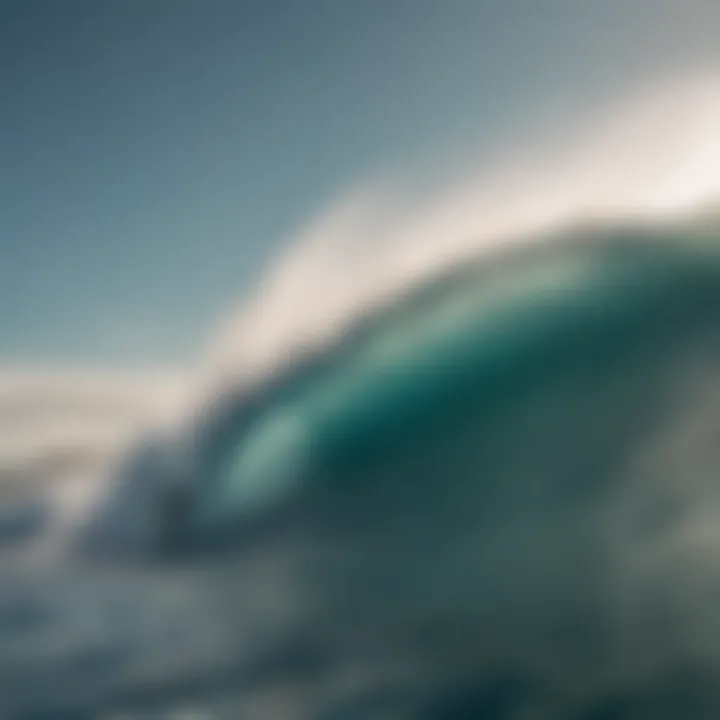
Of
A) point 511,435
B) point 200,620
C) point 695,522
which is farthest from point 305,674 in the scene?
point 511,435

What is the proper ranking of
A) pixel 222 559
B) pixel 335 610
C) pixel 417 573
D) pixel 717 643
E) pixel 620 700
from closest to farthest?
pixel 620 700, pixel 717 643, pixel 335 610, pixel 417 573, pixel 222 559

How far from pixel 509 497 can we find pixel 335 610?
196 centimetres

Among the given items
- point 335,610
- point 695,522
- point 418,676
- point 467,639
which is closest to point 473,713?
point 418,676

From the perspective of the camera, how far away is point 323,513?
7.40m

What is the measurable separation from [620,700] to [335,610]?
209cm

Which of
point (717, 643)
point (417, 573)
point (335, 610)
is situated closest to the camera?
point (717, 643)

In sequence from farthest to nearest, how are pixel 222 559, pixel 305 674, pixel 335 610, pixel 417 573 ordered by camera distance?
pixel 222 559 → pixel 417 573 → pixel 335 610 → pixel 305 674

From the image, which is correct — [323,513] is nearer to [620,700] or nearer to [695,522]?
[695,522]

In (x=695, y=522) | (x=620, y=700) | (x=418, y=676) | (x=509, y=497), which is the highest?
(x=509, y=497)

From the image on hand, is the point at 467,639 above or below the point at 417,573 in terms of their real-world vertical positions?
below

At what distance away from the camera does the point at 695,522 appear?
5.29 metres

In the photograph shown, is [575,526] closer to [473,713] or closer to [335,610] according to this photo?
[335,610]

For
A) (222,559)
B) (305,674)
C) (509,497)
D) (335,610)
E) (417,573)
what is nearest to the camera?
(305,674)

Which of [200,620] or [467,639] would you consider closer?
[467,639]
